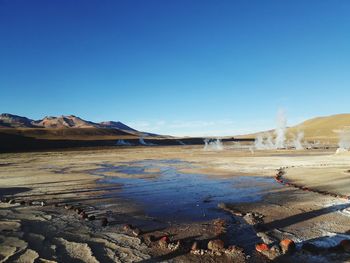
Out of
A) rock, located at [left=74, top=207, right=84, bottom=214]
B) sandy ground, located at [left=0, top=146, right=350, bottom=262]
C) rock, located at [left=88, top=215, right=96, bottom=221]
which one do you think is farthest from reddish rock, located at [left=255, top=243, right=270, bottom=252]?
rock, located at [left=74, top=207, right=84, bottom=214]

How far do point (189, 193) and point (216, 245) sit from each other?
8938mm

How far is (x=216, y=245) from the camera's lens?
30.4ft

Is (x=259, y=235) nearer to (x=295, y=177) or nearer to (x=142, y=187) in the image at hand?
(x=142, y=187)

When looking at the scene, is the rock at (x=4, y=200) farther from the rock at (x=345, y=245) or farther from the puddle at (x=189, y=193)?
the rock at (x=345, y=245)

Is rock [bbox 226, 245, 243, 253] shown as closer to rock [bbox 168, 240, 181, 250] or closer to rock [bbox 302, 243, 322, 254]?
rock [bbox 168, 240, 181, 250]

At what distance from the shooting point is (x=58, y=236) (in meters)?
10.6

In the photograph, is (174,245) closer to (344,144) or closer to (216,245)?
(216,245)

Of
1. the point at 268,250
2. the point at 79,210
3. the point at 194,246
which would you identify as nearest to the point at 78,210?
the point at 79,210

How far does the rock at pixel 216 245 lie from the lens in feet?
30.2

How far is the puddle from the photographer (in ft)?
45.3

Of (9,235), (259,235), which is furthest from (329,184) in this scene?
(9,235)

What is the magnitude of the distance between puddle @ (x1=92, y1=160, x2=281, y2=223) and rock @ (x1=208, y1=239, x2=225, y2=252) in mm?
3119

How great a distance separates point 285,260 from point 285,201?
23.1ft

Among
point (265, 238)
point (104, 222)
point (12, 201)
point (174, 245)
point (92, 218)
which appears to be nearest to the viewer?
point (174, 245)
